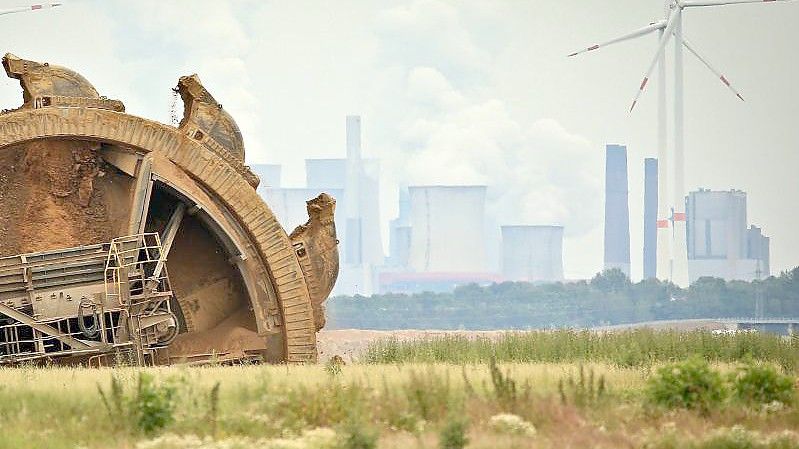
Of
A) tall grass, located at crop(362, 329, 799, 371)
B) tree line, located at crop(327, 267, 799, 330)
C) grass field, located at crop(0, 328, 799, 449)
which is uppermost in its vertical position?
tree line, located at crop(327, 267, 799, 330)

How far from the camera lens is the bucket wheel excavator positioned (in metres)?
35.5

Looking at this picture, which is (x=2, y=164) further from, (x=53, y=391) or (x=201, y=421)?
(x=201, y=421)

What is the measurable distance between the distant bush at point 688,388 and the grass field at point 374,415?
111 mm

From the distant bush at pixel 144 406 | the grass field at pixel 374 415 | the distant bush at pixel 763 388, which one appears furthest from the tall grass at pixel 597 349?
the distant bush at pixel 144 406

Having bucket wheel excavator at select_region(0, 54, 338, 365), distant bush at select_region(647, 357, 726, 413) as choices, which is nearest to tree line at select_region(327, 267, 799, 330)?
bucket wheel excavator at select_region(0, 54, 338, 365)

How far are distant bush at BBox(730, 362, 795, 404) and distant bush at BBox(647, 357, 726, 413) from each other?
46 centimetres

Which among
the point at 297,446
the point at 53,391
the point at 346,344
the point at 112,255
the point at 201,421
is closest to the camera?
the point at 297,446

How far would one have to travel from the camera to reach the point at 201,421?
24812mm

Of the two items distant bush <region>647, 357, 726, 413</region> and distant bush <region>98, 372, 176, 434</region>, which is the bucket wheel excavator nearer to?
distant bush <region>98, 372, 176, 434</region>

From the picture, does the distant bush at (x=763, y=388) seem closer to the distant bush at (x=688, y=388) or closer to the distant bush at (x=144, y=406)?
the distant bush at (x=688, y=388)

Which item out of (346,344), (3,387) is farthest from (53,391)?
(346,344)

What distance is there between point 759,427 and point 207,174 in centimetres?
1596

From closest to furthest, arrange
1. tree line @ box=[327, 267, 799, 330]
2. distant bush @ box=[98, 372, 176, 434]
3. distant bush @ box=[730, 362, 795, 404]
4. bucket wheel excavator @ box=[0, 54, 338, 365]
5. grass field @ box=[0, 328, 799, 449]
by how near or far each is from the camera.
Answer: grass field @ box=[0, 328, 799, 449], distant bush @ box=[98, 372, 176, 434], distant bush @ box=[730, 362, 795, 404], bucket wheel excavator @ box=[0, 54, 338, 365], tree line @ box=[327, 267, 799, 330]

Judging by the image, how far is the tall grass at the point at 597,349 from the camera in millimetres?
37031
